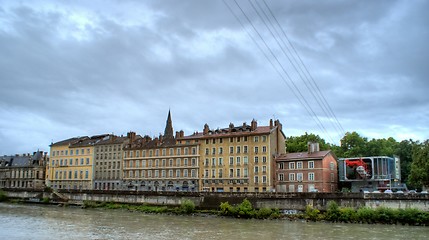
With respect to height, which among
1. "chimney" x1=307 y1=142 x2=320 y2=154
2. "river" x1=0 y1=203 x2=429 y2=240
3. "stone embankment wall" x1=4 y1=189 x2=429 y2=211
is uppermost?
"chimney" x1=307 y1=142 x2=320 y2=154

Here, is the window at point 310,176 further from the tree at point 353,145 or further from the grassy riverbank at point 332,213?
the tree at point 353,145

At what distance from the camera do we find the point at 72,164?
8700cm

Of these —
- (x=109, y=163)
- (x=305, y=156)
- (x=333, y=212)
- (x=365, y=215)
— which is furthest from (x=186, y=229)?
(x=109, y=163)

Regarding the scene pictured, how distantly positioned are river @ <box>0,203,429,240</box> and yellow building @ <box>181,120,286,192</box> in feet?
57.6

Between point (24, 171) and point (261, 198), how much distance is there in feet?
206

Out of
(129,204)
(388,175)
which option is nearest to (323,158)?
A: (388,175)

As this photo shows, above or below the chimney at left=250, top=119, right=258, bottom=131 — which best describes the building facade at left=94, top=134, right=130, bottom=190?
below

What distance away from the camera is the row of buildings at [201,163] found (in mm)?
62312

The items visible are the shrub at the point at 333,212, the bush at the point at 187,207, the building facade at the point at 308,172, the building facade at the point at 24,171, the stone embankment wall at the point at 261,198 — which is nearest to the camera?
the stone embankment wall at the point at 261,198

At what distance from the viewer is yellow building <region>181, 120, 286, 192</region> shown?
64000 millimetres

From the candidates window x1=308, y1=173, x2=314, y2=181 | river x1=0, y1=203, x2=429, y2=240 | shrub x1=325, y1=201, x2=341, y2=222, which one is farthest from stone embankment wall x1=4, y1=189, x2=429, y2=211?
window x1=308, y1=173, x2=314, y2=181

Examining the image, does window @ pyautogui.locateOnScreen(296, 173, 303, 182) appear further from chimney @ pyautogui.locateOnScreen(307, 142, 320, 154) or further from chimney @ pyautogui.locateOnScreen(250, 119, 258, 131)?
chimney @ pyautogui.locateOnScreen(250, 119, 258, 131)

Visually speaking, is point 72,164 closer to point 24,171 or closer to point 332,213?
point 24,171

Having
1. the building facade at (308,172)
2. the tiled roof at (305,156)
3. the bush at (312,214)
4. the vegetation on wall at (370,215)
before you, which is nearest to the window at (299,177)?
the building facade at (308,172)
